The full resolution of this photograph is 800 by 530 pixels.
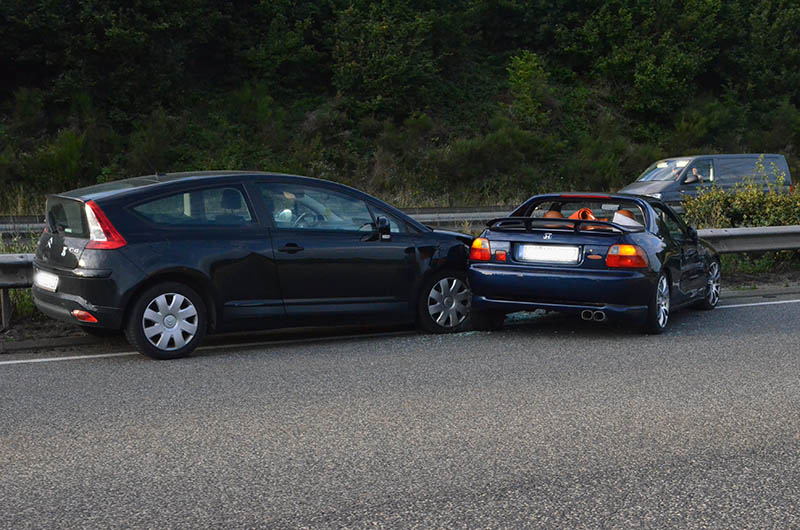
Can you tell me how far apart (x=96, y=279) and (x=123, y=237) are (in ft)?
1.29

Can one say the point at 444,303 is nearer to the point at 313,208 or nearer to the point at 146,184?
the point at 313,208

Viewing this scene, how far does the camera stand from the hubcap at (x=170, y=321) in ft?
26.2

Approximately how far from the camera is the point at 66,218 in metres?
8.34

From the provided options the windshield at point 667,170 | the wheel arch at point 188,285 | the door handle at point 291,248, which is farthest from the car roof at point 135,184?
the windshield at point 667,170

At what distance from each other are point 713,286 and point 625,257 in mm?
2530

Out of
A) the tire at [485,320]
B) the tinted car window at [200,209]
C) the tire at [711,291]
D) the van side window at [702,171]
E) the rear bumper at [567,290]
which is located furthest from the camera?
the van side window at [702,171]

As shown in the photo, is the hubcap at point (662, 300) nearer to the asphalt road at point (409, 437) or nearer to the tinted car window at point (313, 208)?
the asphalt road at point (409, 437)

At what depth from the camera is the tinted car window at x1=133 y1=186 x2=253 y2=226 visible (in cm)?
827

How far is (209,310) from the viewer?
8383 millimetres

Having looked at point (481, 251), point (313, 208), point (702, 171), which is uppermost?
point (702, 171)

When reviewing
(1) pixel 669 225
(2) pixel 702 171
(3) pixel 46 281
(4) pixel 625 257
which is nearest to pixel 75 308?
(3) pixel 46 281

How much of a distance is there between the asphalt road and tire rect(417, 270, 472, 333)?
629 millimetres

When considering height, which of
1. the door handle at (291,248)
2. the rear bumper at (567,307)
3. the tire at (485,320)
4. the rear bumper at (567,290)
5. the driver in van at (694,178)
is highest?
the driver in van at (694,178)

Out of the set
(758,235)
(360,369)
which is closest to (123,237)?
(360,369)
